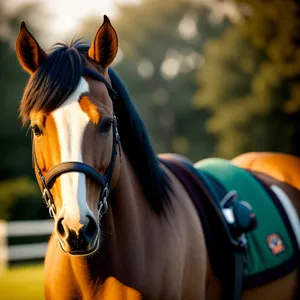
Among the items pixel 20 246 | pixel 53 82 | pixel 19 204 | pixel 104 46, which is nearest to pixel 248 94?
pixel 19 204

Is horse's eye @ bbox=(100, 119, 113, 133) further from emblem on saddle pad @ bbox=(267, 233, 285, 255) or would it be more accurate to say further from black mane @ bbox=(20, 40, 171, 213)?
emblem on saddle pad @ bbox=(267, 233, 285, 255)

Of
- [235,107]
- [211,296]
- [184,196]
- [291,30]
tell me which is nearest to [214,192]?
[184,196]

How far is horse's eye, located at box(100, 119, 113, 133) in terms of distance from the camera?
291 centimetres

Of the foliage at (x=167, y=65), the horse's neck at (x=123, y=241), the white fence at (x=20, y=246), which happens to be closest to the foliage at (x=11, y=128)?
the white fence at (x=20, y=246)

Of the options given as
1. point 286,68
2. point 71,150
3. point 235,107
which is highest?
point 71,150

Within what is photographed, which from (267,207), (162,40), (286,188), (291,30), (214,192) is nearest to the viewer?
(214,192)

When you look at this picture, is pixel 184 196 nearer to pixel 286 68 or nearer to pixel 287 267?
pixel 287 267

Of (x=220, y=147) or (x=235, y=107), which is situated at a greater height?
(x=235, y=107)

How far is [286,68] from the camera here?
22031 millimetres

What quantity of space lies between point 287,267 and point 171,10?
4482 centimetres

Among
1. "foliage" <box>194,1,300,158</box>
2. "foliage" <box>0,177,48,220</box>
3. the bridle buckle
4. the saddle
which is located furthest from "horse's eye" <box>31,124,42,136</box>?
"foliage" <box>194,1,300,158</box>

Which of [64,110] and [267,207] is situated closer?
[64,110]

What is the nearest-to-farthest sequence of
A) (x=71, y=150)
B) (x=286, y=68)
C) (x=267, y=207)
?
1. (x=71, y=150)
2. (x=267, y=207)
3. (x=286, y=68)

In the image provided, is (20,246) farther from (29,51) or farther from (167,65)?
(167,65)
